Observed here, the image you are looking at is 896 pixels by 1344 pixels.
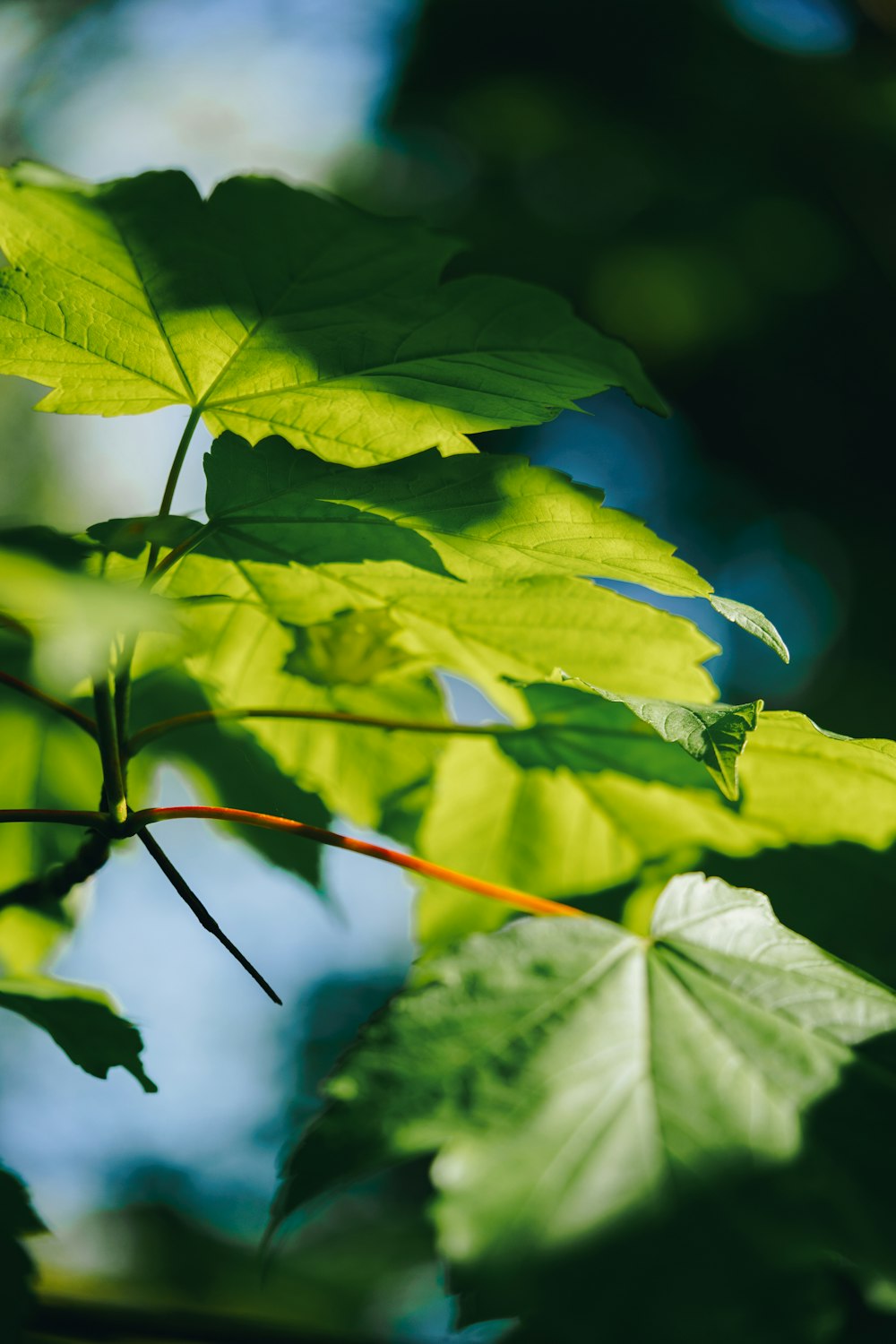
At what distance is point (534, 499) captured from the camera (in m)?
0.58

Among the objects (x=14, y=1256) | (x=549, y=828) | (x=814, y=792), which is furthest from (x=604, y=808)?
(x=14, y=1256)

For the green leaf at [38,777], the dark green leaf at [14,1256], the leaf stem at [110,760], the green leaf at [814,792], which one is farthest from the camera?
the green leaf at [38,777]

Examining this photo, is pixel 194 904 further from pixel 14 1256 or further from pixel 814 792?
pixel 814 792

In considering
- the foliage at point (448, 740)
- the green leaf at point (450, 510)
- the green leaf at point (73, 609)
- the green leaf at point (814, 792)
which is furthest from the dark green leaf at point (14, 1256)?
the green leaf at point (814, 792)

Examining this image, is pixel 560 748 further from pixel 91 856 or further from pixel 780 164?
pixel 780 164

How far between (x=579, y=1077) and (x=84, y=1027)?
0.34 meters

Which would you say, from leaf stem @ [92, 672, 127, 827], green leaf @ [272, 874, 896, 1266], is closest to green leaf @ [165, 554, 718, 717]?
leaf stem @ [92, 672, 127, 827]

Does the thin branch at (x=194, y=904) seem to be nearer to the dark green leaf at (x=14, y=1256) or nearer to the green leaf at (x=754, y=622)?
the dark green leaf at (x=14, y=1256)

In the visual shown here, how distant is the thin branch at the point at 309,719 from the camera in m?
0.64

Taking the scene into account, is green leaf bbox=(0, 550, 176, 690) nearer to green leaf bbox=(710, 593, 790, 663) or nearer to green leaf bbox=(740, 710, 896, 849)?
green leaf bbox=(710, 593, 790, 663)

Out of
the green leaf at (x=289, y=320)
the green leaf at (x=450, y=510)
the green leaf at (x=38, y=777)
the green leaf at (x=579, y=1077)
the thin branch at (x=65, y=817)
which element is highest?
the green leaf at (x=289, y=320)

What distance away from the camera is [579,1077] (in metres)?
0.42

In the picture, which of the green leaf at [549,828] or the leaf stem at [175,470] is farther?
the green leaf at [549,828]

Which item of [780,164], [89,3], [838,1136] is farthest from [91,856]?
[89,3]
